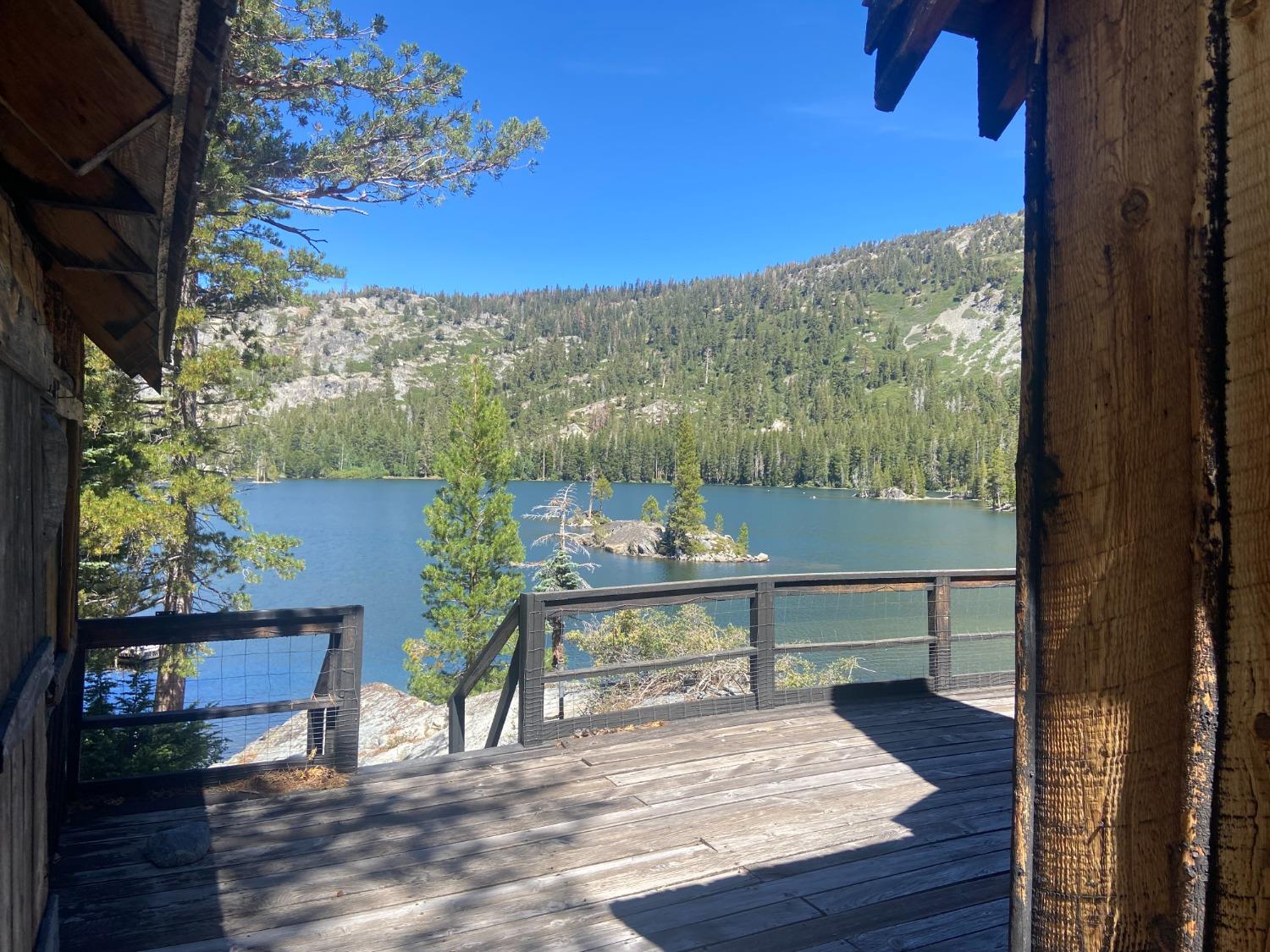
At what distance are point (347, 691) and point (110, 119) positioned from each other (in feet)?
11.3

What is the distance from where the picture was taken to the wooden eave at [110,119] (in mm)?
1258

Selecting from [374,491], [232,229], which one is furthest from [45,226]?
[374,491]

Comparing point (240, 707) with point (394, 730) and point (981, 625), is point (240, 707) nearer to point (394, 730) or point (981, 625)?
point (394, 730)

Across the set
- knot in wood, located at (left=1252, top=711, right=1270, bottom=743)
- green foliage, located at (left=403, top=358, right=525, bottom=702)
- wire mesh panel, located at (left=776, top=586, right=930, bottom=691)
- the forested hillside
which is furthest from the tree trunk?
the forested hillside

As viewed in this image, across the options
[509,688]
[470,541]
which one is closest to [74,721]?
[509,688]

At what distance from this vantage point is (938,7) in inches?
51.7

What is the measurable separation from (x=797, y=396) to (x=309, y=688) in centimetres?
14468

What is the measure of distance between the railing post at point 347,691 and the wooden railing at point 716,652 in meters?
0.86

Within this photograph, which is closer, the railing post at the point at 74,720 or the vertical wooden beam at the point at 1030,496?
the vertical wooden beam at the point at 1030,496

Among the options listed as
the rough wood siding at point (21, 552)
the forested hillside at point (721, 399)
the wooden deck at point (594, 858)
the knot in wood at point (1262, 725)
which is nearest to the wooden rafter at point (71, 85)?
the rough wood siding at point (21, 552)

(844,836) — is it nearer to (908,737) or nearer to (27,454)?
(908,737)

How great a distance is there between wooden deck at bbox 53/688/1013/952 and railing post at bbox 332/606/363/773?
19cm

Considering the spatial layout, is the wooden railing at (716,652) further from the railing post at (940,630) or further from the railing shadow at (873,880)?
the railing shadow at (873,880)

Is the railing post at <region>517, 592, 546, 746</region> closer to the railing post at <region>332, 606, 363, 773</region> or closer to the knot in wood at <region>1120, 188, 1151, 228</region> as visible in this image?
the railing post at <region>332, 606, 363, 773</region>
